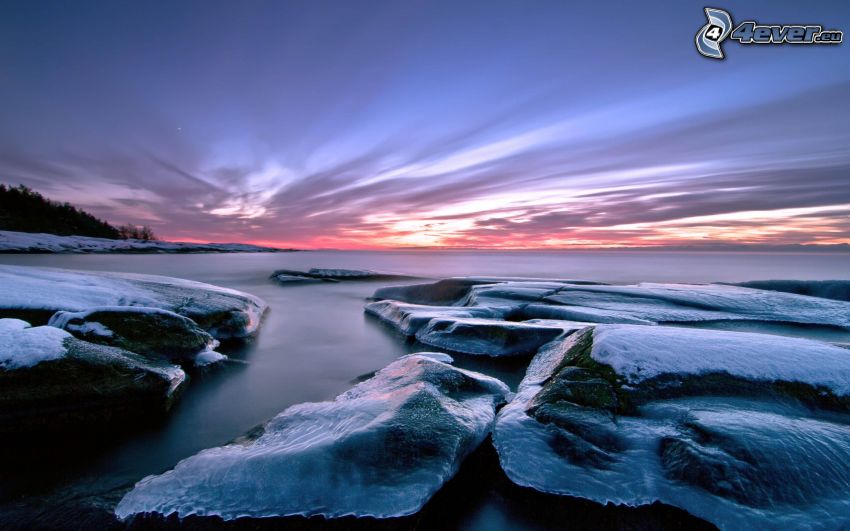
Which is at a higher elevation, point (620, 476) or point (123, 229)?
point (123, 229)

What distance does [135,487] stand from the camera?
2.36 metres

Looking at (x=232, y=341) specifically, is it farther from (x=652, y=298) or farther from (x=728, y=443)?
(x=652, y=298)

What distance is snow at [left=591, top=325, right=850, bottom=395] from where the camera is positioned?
10.2 feet

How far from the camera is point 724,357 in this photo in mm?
3357

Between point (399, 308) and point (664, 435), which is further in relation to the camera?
point (399, 308)

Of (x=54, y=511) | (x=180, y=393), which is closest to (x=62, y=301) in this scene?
(x=180, y=393)

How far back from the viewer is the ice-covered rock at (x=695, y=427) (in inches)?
84.0

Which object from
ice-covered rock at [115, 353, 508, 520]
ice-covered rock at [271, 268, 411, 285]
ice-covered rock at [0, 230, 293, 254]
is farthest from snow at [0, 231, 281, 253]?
ice-covered rock at [115, 353, 508, 520]

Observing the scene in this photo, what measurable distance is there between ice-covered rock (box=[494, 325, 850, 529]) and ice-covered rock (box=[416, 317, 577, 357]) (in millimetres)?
1619

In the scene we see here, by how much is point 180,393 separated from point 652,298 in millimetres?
9463

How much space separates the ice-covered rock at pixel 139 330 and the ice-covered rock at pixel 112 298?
0.30 metres

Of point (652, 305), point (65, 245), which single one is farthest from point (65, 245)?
point (652, 305)

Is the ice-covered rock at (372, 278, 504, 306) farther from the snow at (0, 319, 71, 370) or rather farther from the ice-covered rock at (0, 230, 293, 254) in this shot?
the ice-covered rock at (0, 230, 293, 254)

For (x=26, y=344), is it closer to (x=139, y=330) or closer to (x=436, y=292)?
(x=139, y=330)
